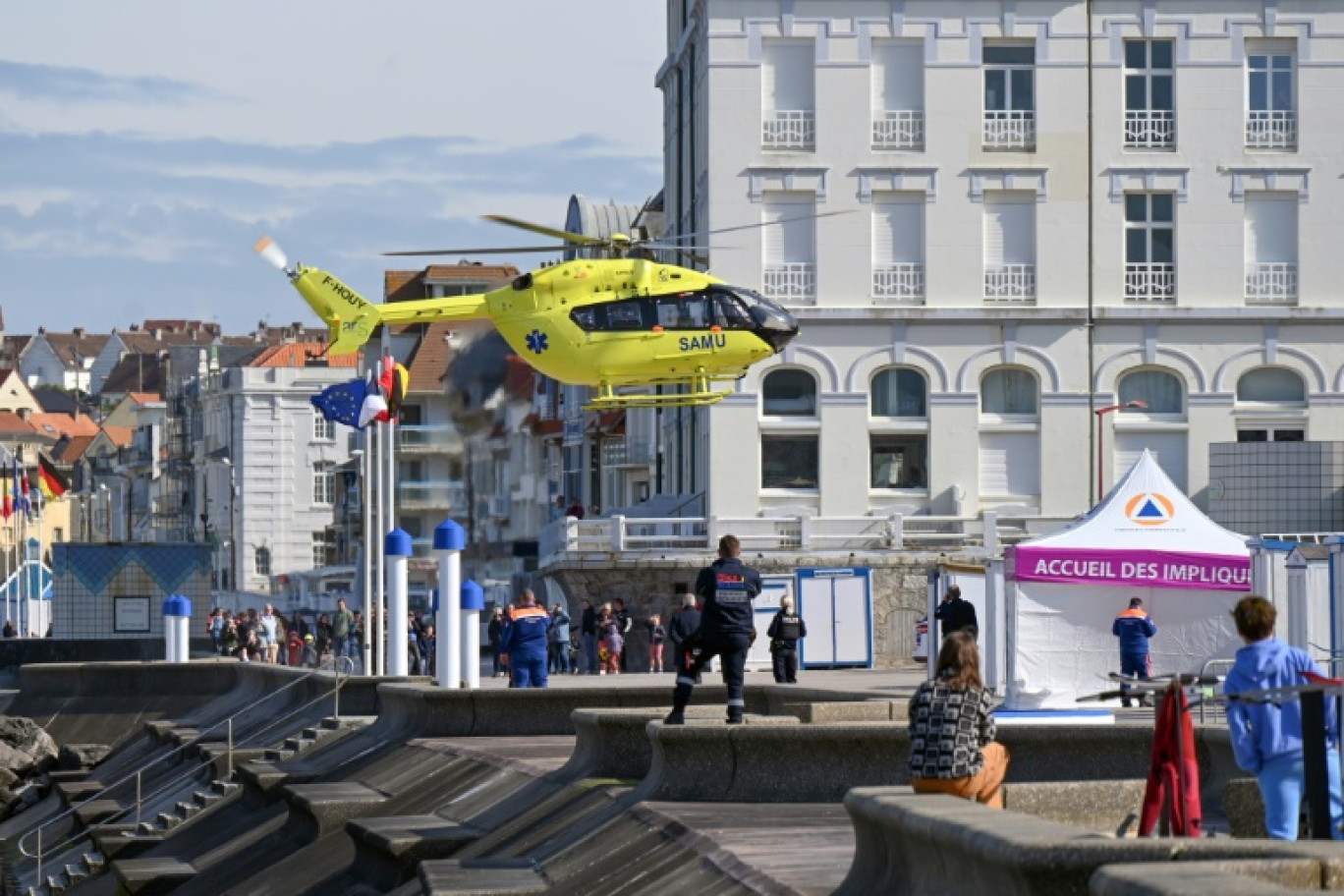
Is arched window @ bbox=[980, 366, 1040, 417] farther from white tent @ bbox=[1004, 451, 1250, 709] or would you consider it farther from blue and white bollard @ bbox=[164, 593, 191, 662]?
white tent @ bbox=[1004, 451, 1250, 709]

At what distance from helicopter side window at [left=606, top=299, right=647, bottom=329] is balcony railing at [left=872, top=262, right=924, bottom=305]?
10.9 metres

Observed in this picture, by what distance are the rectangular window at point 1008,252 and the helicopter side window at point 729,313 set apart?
11.6 meters

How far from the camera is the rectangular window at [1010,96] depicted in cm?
5875

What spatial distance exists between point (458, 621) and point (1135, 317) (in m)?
31.1

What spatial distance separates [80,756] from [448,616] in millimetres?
14268

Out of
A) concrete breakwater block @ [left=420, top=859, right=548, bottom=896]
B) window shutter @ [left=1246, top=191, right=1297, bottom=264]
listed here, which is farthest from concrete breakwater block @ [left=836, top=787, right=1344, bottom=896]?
window shutter @ [left=1246, top=191, right=1297, bottom=264]

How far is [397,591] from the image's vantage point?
33.2 metres

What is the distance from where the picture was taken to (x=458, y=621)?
101 ft

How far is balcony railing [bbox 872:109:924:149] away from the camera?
5859 cm

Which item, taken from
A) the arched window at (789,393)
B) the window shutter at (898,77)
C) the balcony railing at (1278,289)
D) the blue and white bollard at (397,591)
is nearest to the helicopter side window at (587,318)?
the arched window at (789,393)

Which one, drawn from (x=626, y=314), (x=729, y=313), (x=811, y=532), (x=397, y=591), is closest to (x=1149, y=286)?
(x=811, y=532)

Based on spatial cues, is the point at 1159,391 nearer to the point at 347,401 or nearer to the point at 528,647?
the point at 347,401

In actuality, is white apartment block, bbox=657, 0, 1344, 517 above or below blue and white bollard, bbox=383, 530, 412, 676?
above

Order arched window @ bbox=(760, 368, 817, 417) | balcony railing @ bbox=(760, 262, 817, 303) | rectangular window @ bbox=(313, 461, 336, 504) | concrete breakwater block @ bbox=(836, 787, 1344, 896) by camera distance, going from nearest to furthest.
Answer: concrete breakwater block @ bbox=(836, 787, 1344, 896), balcony railing @ bbox=(760, 262, 817, 303), arched window @ bbox=(760, 368, 817, 417), rectangular window @ bbox=(313, 461, 336, 504)
